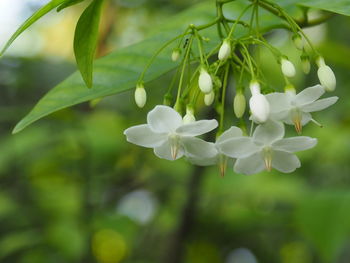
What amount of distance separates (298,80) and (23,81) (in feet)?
3.41

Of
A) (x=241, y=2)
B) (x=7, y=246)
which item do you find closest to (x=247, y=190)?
(x=7, y=246)

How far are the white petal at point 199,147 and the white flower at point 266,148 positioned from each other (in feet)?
0.08

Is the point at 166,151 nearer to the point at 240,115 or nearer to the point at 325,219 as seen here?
the point at 240,115

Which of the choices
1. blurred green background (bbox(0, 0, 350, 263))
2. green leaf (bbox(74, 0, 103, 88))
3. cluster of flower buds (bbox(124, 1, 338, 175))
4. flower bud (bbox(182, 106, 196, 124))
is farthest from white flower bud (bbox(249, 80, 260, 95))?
blurred green background (bbox(0, 0, 350, 263))

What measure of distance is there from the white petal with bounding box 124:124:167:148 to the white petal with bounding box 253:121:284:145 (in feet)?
0.42

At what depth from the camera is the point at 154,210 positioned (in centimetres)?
235

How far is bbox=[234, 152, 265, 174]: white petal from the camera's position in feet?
2.93

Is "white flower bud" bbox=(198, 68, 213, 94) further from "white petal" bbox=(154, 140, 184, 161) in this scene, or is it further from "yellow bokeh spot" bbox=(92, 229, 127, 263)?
"yellow bokeh spot" bbox=(92, 229, 127, 263)

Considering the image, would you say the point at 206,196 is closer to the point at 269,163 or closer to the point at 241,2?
the point at 241,2

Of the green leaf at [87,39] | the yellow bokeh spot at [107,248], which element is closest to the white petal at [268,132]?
the green leaf at [87,39]

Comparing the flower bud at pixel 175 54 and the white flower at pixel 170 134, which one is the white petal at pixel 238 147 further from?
the flower bud at pixel 175 54

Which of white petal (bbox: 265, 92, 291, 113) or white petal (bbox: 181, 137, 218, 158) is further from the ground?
white petal (bbox: 265, 92, 291, 113)

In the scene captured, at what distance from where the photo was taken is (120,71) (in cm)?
99

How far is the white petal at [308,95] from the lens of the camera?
81cm
